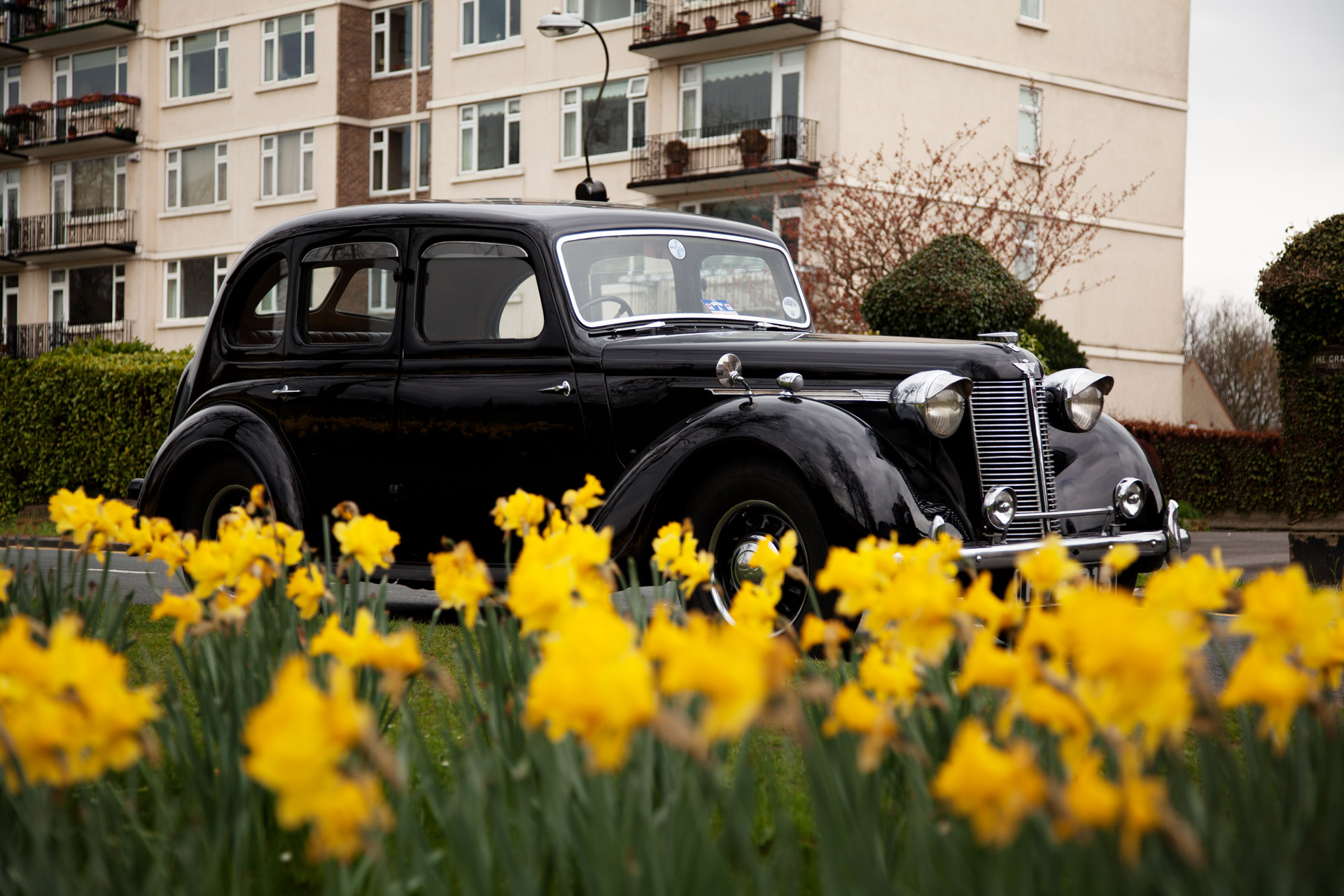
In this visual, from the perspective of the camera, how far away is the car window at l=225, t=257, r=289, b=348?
280 inches

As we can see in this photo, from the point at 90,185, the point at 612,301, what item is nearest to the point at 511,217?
the point at 612,301

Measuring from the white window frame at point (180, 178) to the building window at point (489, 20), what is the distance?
7.94m

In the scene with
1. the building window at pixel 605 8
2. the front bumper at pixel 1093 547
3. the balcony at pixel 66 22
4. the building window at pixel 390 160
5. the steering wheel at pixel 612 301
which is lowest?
the front bumper at pixel 1093 547

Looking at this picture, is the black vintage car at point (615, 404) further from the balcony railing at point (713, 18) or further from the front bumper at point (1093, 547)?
the balcony railing at point (713, 18)

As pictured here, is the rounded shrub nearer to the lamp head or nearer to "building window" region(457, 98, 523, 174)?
the lamp head

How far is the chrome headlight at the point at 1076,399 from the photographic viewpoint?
625cm


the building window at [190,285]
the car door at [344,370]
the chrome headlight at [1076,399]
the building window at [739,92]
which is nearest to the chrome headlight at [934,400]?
the chrome headlight at [1076,399]

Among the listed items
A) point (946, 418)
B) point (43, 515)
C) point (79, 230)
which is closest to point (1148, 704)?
point (946, 418)

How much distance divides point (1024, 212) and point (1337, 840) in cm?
2291

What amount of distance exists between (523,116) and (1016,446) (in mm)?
25670

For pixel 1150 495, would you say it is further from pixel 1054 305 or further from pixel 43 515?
pixel 1054 305

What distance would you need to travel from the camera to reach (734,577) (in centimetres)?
533

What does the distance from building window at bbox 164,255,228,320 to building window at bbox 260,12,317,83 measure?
4.89 meters

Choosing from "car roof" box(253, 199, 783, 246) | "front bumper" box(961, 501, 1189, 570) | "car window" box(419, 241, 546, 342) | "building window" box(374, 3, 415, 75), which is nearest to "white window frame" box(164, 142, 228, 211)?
"building window" box(374, 3, 415, 75)
